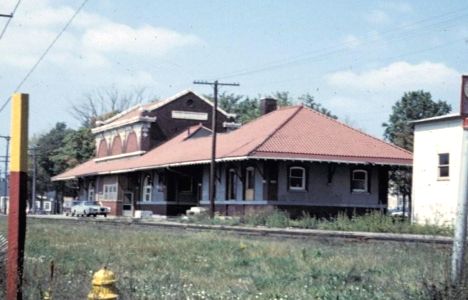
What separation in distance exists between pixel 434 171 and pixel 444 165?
27.3 inches

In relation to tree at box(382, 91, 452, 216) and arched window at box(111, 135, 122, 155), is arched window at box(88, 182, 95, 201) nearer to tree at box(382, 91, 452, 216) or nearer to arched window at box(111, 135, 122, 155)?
arched window at box(111, 135, 122, 155)

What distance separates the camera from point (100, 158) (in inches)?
2950

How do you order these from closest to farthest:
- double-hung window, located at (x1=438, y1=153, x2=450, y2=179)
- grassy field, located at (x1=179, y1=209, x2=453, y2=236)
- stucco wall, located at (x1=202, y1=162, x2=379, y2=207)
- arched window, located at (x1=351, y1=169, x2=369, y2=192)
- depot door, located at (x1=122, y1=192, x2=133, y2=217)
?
1. grassy field, located at (x1=179, y1=209, x2=453, y2=236)
2. double-hung window, located at (x1=438, y1=153, x2=450, y2=179)
3. stucco wall, located at (x1=202, y1=162, x2=379, y2=207)
4. arched window, located at (x1=351, y1=169, x2=369, y2=192)
5. depot door, located at (x1=122, y1=192, x2=133, y2=217)

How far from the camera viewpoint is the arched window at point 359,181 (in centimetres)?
4638

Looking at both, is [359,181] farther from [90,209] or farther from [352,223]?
[90,209]

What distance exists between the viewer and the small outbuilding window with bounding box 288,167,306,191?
44.5 meters

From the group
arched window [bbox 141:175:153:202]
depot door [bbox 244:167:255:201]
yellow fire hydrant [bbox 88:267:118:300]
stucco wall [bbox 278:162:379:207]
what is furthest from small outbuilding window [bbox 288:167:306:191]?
yellow fire hydrant [bbox 88:267:118:300]

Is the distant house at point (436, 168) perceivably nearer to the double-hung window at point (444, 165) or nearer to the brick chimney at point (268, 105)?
the double-hung window at point (444, 165)

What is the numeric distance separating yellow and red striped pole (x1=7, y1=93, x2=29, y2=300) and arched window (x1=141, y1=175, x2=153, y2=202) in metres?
53.4

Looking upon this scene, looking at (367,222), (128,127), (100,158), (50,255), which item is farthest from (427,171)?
(100,158)

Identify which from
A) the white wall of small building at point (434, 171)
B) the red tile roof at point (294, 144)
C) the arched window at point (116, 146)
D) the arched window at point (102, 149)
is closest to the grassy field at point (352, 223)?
the white wall of small building at point (434, 171)

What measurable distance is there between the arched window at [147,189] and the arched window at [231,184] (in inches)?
513

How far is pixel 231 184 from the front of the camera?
48281 millimetres

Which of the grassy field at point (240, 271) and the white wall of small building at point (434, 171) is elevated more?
the white wall of small building at point (434, 171)
